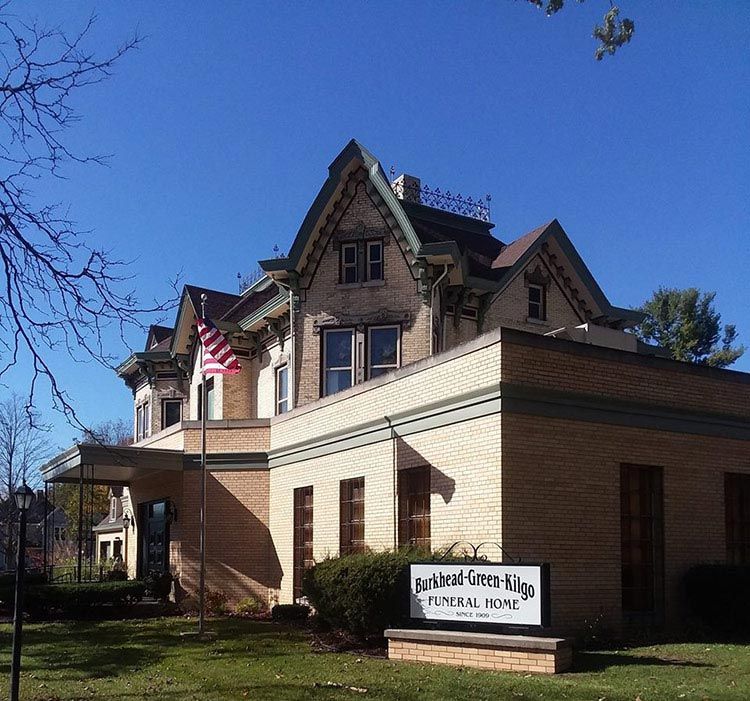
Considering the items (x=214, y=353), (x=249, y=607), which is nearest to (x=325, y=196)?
(x=214, y=353)

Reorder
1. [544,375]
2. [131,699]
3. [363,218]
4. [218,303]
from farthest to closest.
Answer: [218,303] < [363,218] < [544,375] < [131,699]

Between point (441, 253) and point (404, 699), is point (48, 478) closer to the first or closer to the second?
point (441, 253)

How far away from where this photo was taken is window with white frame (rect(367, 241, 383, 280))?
81.4 feet

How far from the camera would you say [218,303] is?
1297 inches

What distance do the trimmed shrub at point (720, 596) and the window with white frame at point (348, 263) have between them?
42.3 feet

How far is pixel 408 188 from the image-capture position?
2925 centimetres

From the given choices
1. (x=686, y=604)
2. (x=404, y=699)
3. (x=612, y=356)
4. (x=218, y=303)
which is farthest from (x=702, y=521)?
(x=218, y=303)

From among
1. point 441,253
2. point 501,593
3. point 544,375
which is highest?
point 441,253

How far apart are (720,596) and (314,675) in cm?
694

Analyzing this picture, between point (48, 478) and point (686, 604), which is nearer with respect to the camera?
point (686, 604)

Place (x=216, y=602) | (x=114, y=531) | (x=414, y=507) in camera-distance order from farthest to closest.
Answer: (x=114, y=531), (x=216, y=602), (x=414, y=507)

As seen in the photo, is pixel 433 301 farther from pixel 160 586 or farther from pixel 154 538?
pixel 154 538

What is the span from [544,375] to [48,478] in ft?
56.5

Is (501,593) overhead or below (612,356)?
below
